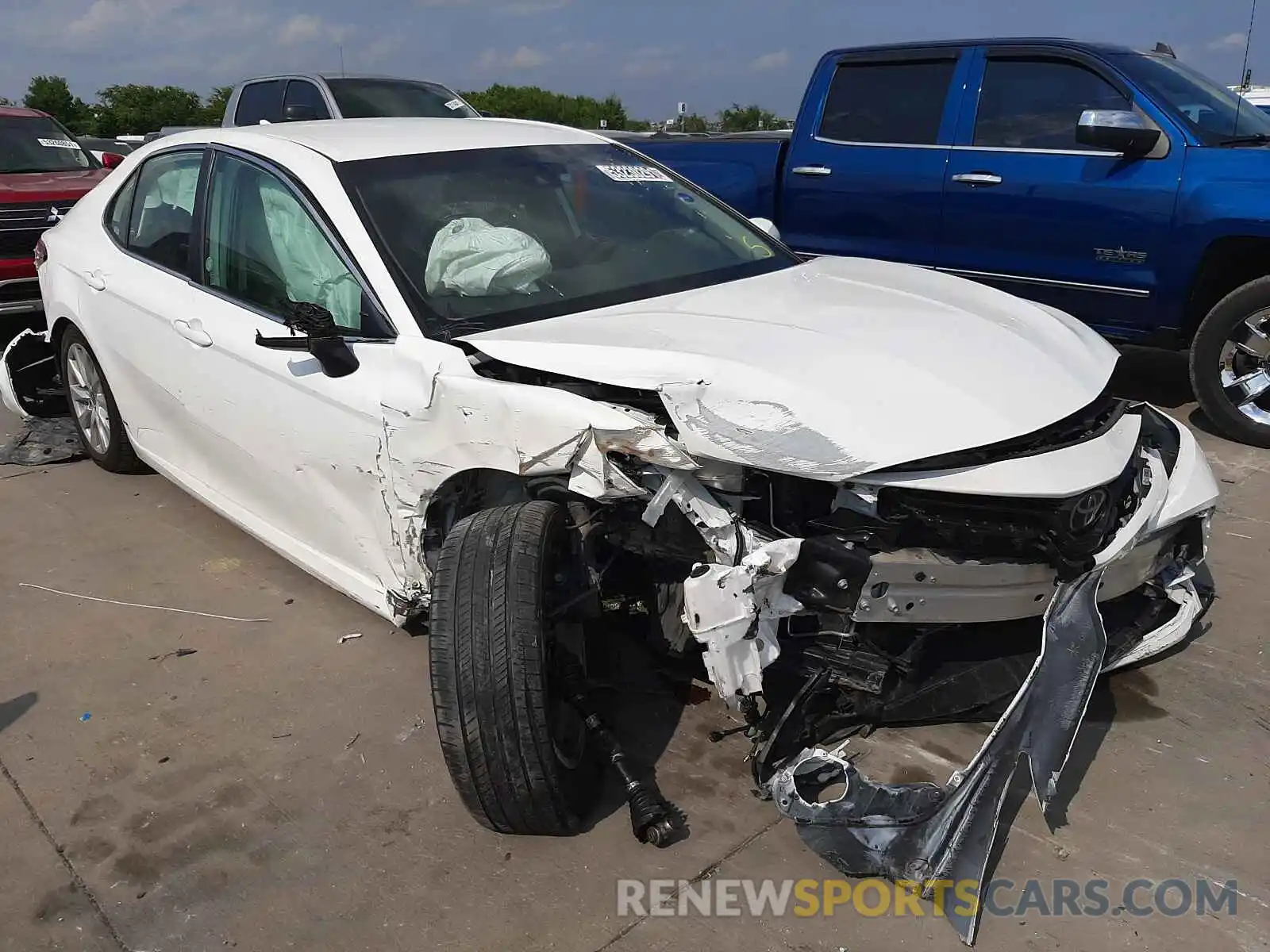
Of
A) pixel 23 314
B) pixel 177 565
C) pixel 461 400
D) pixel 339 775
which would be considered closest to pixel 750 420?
pixel 461 400

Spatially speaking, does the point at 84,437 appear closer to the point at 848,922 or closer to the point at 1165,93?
the point at 848,922

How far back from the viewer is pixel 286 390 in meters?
3.36

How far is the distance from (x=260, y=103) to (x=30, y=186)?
228 cm

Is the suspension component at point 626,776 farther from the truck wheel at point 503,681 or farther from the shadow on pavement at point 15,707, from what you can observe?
the shadow on pavement at point 15,707

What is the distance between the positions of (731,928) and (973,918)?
0.54 metres

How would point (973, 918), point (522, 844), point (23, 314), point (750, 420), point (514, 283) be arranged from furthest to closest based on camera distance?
point (23, 314), point (514, 283), point (522, 844), point (750, 420), point (973, 918)

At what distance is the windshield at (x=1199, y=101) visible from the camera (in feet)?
17.7

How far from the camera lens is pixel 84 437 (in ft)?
17.4

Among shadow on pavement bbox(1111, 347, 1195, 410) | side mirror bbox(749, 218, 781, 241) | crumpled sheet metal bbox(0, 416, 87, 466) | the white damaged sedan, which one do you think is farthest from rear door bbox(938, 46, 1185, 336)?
crumpled sheet metal bbox(0, 416, 87, 466)

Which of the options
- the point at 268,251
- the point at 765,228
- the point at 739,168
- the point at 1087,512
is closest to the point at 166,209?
the point at 268,251

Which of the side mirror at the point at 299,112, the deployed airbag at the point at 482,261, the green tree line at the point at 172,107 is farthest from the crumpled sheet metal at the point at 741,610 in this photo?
the green tree line at the point at 172,107

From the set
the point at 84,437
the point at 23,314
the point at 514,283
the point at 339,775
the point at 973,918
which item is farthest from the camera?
the point at 23,314

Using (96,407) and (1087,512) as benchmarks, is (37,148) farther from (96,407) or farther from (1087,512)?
(1087,512)

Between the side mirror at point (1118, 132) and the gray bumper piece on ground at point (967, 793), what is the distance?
10.9ft
